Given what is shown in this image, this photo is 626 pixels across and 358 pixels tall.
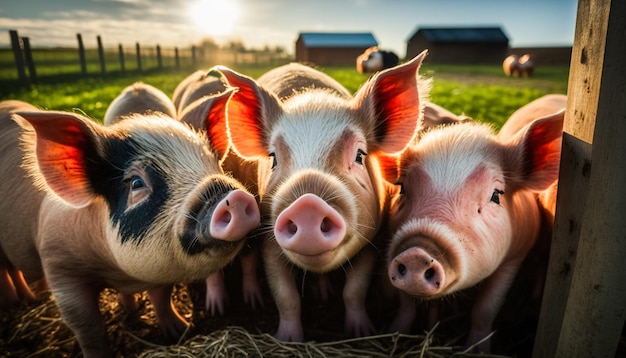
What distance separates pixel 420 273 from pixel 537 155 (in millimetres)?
1237

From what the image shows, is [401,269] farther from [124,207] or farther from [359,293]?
[124,207]

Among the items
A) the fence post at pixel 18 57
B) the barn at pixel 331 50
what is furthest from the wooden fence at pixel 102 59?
the barn at pixel 331 50

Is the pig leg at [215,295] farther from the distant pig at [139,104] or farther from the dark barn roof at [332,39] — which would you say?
the dark barn roof at [332,39]

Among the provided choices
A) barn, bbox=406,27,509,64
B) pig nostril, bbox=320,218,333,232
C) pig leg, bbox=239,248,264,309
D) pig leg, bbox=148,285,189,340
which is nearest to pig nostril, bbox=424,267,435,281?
pig nostril, bbox=320,218,333,232

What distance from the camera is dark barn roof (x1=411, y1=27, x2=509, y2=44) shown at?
43125mm

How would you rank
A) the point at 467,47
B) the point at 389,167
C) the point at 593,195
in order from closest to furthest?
the point at 593,195, the point at 389,167, the point at 467,47

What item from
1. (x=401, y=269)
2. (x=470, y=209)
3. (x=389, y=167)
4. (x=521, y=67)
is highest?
(x=521, y=67)

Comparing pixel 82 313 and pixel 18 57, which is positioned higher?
pixel 18 57

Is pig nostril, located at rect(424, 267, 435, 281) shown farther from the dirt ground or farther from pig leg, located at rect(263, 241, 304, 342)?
pig leg, located at rect(263, 241, 304, 342)

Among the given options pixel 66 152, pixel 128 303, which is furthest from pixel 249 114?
pixel 128 303

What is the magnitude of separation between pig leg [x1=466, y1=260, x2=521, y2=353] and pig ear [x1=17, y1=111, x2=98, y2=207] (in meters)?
2.52

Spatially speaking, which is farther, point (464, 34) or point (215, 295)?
point (464, 34)

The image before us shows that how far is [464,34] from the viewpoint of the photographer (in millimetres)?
45188

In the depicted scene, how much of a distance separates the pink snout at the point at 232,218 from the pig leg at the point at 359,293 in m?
1.09
